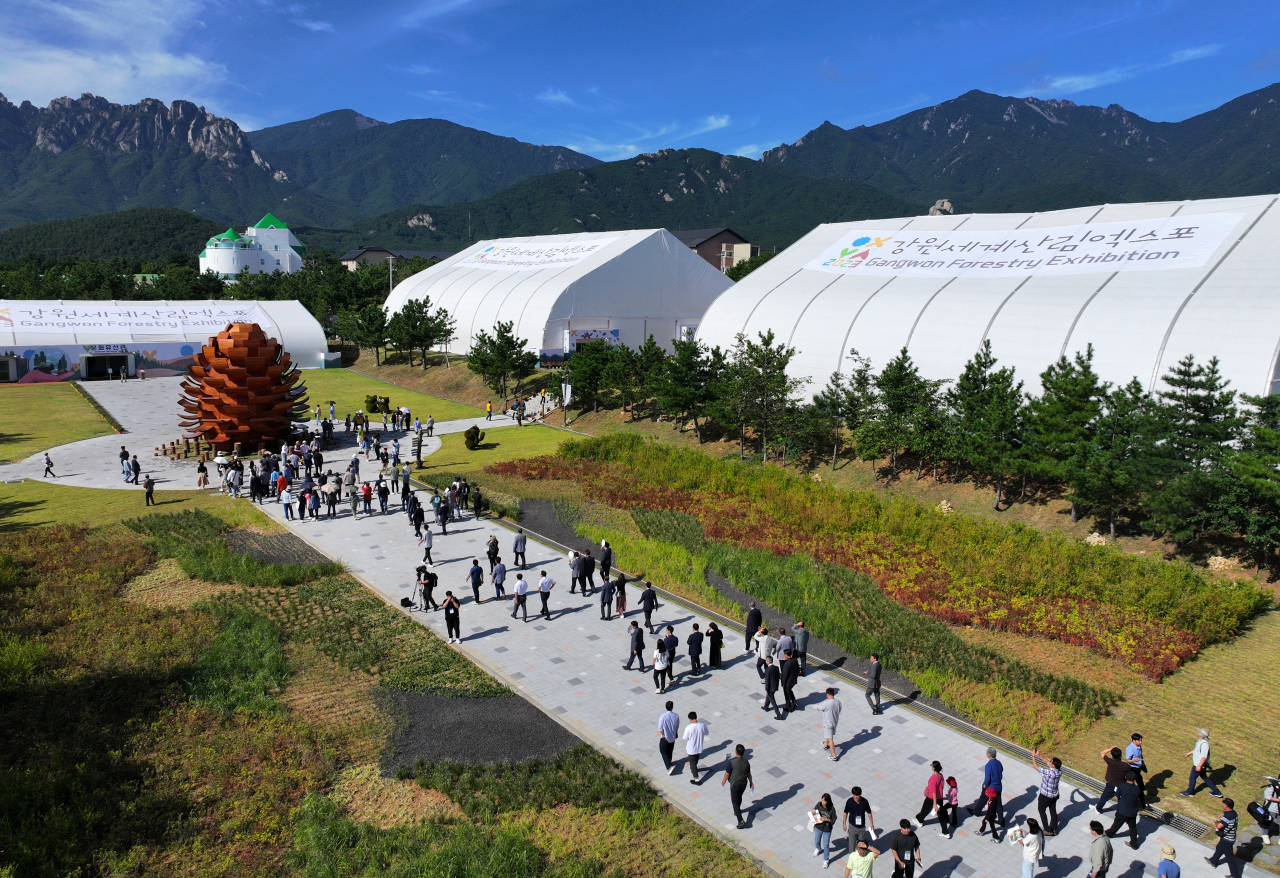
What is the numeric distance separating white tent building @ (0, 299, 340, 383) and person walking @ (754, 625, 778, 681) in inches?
2277

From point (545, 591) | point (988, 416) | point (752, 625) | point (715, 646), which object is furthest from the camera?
point (988, 416)

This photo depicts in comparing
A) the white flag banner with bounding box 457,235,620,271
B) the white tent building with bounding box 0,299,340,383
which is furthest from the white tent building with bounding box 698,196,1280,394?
the white tent building with bounding box 0,299,340,383

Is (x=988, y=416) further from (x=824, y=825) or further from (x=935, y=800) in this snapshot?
(x=824, y=825)

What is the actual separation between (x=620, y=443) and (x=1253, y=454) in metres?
23.6

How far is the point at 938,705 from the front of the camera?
1504 centimetres

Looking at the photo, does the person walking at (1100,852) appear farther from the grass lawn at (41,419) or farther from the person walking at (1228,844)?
the grass lawn at (41,419)

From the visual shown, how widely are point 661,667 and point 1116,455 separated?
17.2m

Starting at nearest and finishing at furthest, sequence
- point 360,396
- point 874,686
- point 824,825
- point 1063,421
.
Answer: point 824,825, point 874,686, point 1063,421, point 360,396

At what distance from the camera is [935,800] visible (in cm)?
1112

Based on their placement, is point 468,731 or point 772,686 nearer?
point 468,731

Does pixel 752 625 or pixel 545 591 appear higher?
pixel 545 591

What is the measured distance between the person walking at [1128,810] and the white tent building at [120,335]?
64451mm

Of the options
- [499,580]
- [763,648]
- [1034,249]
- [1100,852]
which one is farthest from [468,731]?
[1034,249]

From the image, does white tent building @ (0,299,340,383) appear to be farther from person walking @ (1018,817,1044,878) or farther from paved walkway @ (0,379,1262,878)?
person walking @ (1018,817,1044,878)
